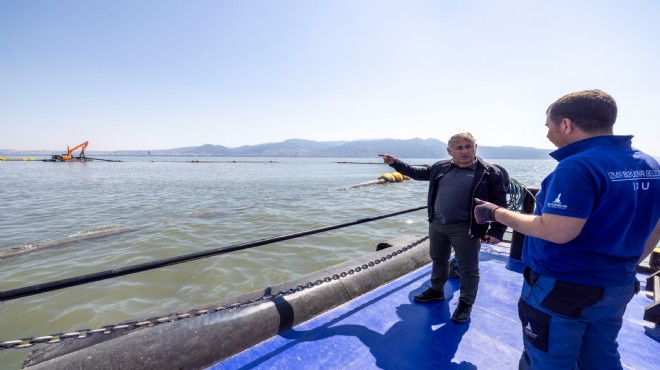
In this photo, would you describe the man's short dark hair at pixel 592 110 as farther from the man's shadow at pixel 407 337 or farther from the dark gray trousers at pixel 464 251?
the man's shadow at pixel 407 337

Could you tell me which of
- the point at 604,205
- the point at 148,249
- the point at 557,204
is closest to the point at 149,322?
the point at 557,204

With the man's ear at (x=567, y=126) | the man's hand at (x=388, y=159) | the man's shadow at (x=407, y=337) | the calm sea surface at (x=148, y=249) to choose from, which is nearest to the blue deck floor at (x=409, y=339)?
the man's shadow at (x=407, y=337)

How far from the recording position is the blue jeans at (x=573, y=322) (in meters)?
1.65

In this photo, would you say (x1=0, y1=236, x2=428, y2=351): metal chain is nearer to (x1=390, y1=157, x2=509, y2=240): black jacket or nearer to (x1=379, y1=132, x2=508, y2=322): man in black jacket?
(x1=379, y1=132, x2=508, y2=322): man in black jacket

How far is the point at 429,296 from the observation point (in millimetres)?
3756

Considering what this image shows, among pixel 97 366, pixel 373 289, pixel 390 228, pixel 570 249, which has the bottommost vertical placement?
pixel 390 228

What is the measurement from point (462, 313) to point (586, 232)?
209 centimetres

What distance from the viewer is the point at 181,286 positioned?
6176 millimetres

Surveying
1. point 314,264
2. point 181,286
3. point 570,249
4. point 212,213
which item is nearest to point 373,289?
point 570,249

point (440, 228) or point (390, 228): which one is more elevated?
point (440, 228)

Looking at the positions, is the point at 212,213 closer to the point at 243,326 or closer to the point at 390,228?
the point at 390,228

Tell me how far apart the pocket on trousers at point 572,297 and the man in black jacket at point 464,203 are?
145cm

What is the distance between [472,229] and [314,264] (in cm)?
480

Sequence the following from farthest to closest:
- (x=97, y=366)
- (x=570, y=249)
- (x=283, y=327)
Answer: (x=283, y=327), (x=97, y=366), (x=570, y=249)
